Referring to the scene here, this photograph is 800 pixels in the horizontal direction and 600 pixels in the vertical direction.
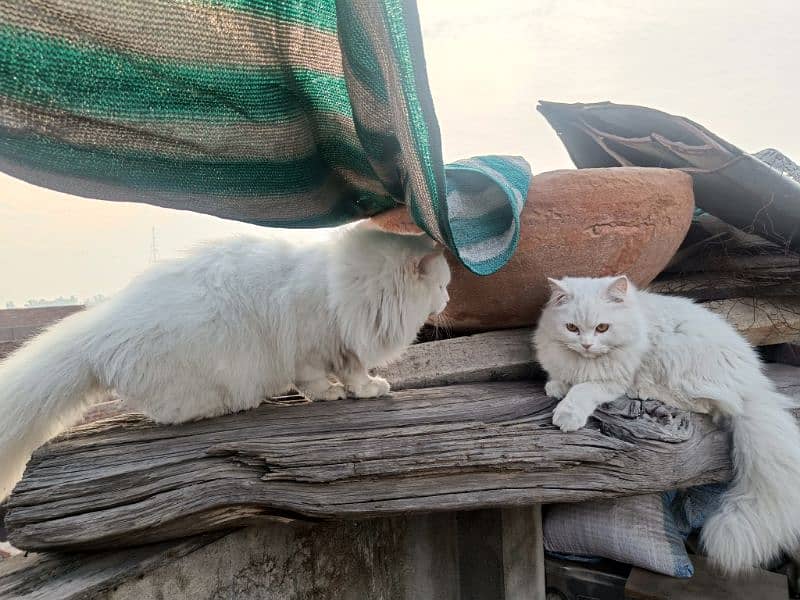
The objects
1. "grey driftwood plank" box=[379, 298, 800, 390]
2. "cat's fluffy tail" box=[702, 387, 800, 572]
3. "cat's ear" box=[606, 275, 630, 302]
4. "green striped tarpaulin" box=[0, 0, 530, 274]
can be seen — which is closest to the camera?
"green striped tarpaulin" box=[0, 0, 530, 274]

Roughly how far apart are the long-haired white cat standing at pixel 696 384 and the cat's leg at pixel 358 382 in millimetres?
520

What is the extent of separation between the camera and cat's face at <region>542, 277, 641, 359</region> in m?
1.54


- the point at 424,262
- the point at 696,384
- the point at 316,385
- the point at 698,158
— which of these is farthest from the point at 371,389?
the point at 698,158

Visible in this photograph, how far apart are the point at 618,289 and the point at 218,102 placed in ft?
3.79

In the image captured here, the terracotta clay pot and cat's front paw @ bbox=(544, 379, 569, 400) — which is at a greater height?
the terracotta clay pot

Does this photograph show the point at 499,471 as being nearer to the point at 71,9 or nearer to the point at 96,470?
the point at 96,470

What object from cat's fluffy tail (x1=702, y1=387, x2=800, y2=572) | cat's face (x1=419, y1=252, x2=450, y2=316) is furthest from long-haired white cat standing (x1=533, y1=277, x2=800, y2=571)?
cat's face (x1=419, y1=252, x2=450, y2=316)

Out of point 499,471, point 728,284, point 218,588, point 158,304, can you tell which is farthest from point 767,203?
point 218,588

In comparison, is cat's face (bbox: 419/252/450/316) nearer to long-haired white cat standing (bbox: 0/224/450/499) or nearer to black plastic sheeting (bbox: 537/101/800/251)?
long-haired white cat standing (bbox: 0/224/450/499)

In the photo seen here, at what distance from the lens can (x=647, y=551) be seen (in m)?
1.69

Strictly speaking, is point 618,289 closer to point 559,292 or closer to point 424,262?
point 559,292

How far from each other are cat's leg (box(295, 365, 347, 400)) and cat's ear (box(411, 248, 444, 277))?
0.40 meters

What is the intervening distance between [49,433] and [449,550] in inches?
56.2

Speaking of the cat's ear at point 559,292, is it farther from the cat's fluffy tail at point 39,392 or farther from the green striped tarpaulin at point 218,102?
the cat's fluffy tail at point 39,392
